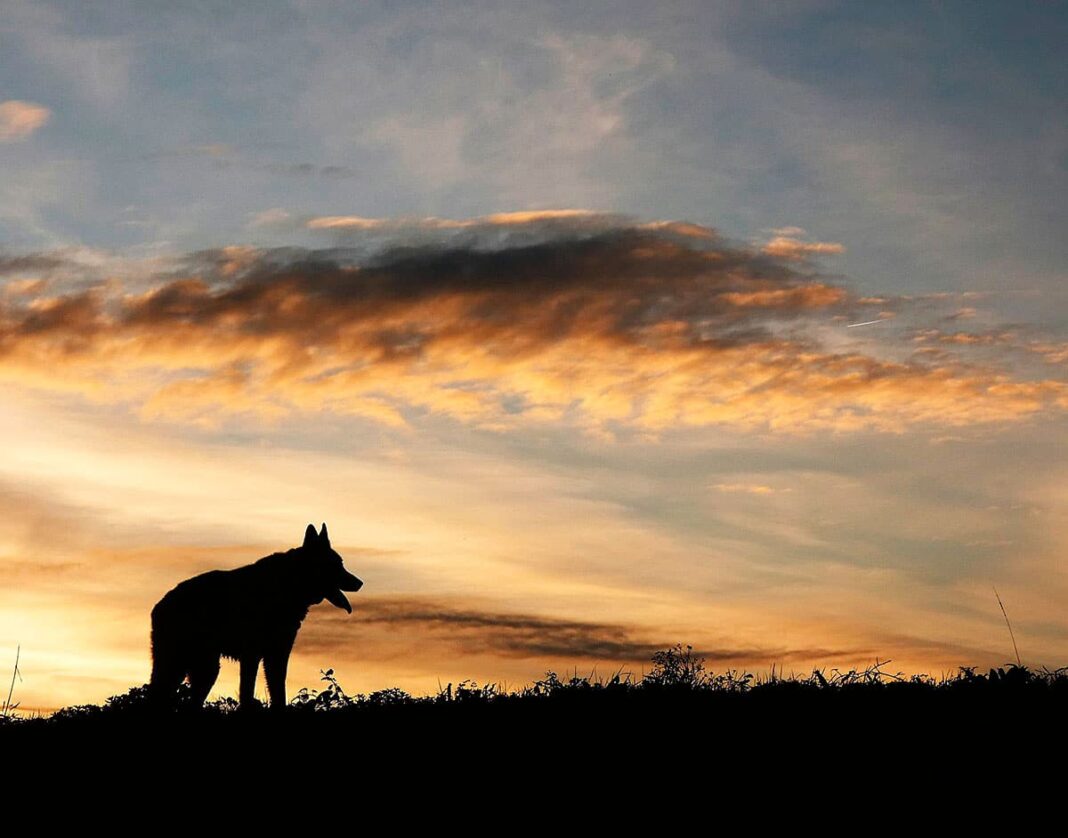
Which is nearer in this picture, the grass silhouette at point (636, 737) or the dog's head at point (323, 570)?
the grass silhouette at point (636, 737)

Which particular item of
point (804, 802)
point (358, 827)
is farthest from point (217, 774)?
point (804, 802)

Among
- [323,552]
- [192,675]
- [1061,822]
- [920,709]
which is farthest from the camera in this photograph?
[323,552]

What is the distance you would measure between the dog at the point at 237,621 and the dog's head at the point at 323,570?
0.07 feet

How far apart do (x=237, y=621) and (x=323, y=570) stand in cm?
194

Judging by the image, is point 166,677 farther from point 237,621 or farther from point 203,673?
point 237,621

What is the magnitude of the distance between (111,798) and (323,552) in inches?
415

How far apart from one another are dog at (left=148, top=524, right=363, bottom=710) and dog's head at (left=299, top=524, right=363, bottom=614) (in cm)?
2

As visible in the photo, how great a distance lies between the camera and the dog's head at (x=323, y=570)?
2195 centimetres

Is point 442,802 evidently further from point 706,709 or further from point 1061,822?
point 1061,822

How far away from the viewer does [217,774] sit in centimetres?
1182

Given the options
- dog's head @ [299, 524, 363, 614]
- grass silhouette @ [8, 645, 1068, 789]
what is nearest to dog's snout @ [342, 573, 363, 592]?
dog's head @ [299, 524, 363, 614]

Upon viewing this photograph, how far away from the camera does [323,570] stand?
2212 cm

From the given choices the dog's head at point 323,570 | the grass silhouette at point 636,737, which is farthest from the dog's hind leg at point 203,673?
the grass silhouette at point 636,737

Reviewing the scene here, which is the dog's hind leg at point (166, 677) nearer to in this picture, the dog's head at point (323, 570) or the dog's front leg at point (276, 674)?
the dog's front leg at point (276, 674)
